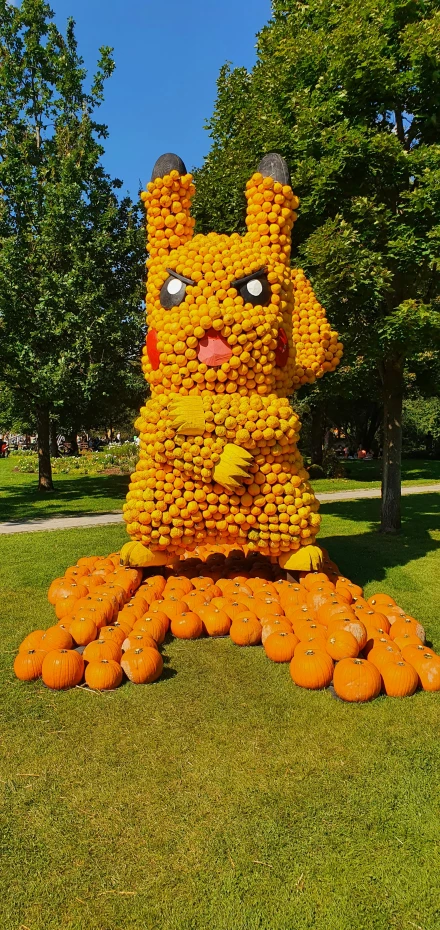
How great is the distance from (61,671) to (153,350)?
348 centimetres

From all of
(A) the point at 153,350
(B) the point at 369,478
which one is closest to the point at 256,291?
(A) the point at 153,350

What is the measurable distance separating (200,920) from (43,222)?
15.4 meters

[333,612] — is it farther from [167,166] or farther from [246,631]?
[167,166]

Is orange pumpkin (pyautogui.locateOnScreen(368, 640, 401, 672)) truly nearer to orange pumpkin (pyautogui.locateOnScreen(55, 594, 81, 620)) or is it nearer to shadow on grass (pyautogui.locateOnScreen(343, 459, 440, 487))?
orange pumpkin (pyautogui.locateOnScreen(55, 594, 81, 620))

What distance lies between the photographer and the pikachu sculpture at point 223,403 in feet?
18.6

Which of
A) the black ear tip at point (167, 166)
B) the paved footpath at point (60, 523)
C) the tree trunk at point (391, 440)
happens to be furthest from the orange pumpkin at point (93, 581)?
the tree trunk at point (391, 440)

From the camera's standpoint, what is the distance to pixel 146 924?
2.43m

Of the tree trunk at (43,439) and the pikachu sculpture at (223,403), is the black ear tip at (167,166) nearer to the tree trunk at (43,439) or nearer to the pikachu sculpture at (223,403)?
the pikachu sculpture at (223,403)

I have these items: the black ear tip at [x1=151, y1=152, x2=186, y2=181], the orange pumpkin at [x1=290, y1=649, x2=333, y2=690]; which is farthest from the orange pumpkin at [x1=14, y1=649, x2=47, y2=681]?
the black ear tip at [x1=151, y1=152, x2=186, y2=181]

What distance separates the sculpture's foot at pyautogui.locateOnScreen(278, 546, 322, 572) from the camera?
6.00 m

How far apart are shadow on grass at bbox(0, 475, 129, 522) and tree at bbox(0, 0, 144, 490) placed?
2.78 meters

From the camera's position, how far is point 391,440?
11289 millimetres

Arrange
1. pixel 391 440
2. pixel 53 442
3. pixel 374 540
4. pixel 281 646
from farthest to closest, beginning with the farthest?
pixel 53 442, pixel 391 440, pixel 374 540, pixel 281 646

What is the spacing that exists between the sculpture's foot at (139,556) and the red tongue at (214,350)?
211 centimetres
